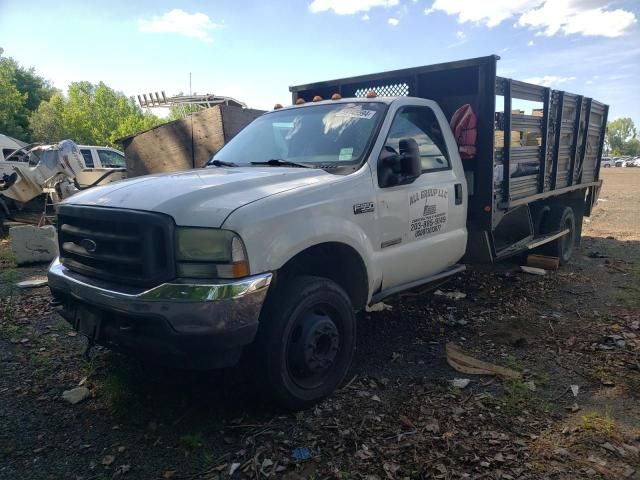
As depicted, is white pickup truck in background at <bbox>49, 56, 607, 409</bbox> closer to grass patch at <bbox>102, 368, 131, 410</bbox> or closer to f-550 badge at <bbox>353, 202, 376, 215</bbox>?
f-550 badge at <bbox>353, 202, 376, 215</bbox>

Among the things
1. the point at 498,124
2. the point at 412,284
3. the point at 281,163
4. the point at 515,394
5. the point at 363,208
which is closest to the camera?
the point at 515,394

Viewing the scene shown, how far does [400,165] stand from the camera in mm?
3535

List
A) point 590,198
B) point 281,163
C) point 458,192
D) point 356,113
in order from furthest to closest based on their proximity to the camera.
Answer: point 590,198 < point 458,192 < point 356,113 < point 281,163

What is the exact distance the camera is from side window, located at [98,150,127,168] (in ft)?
47.0

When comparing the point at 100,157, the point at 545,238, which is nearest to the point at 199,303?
the point at 545,238

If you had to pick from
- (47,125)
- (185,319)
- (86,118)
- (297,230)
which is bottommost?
(185,319)

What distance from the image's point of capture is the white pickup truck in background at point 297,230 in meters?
2.54

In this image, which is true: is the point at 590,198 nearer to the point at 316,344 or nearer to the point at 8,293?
the point at 316,344

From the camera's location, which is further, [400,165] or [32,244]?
[32,244]

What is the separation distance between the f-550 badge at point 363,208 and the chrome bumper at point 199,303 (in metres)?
0.93

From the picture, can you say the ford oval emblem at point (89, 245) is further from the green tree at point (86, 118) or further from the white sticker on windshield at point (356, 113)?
the green tree at point (86, 118)

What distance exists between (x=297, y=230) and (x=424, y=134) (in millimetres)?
1988

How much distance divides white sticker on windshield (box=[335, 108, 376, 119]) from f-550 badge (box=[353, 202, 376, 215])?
2.69 ft

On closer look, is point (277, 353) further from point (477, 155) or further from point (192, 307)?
point (477, 155)
